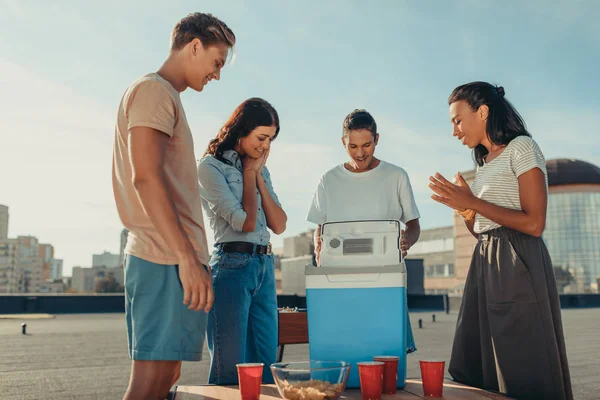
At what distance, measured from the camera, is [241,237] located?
2.10 metres

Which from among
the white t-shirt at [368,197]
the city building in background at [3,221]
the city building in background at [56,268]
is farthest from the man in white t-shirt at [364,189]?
the city building in background at [56,268]

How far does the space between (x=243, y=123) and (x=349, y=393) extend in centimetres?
109

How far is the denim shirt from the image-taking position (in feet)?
6.76

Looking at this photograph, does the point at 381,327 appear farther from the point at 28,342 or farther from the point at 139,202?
the point at 28,342

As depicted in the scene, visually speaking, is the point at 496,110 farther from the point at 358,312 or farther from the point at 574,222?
the point at 574,222

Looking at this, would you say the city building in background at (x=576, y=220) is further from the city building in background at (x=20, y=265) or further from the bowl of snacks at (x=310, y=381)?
the city building in background at (x=20, y=265)

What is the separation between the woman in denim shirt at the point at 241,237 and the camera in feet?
6.47

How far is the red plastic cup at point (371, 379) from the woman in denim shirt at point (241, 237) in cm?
62

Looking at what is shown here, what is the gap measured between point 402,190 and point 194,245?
4.16ft

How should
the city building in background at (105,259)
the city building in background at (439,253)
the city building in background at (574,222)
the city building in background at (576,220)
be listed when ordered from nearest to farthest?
the city building in background at (574,222) < the city building in background at (576,220) < the city building in background at (439,253) < the city building in background at (105,259)

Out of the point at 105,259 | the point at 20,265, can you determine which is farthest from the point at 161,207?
the point at 105,259

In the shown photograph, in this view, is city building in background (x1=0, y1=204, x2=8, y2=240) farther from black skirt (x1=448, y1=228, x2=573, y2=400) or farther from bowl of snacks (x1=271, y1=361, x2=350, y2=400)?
bowl of snacks (x1=271, y1=361, x2=350, y2=400)

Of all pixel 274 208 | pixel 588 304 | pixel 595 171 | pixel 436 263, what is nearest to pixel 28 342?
pixel 274 208

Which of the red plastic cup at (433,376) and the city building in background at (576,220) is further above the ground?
the city building in background at (576,220)
